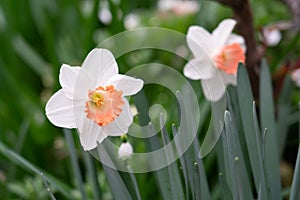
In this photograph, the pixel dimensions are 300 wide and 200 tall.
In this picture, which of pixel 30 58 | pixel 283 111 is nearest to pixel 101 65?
pixel 283 111

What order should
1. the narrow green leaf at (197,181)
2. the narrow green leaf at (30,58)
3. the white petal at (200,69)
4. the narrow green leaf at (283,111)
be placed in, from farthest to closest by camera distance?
the narrow green leaf at (30,58)
the narrow green leaf at (283,111)
the white petal at (200,69)
the narrow green leaf at (197,181)

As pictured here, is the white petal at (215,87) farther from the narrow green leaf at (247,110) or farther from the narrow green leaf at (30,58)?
the narrow green leaf at (30,58)

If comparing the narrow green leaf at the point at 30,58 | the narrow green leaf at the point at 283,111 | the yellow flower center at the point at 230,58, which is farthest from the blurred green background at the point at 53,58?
the yellow flower center at the point at 230,58

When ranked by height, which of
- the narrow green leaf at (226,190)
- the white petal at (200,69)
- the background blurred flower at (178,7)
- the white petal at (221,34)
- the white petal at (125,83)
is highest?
the background blurred flower at (178,7)

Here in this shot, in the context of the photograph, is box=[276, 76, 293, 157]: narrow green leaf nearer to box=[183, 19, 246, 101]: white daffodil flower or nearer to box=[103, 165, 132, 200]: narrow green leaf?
box=[183, 19, 246, 101]: white daffodil flower

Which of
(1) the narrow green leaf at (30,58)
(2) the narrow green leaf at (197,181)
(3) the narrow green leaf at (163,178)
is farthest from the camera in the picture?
(1) the narrow green leaf at (30,58)

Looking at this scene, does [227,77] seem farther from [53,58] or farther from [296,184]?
[53,58]

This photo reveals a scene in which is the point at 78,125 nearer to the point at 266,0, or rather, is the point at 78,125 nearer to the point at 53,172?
the point at 53,172
